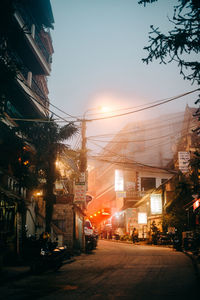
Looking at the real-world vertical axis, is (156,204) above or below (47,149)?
below

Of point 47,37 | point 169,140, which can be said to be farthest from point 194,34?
point 169,140

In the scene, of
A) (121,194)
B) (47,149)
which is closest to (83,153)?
(47,149)

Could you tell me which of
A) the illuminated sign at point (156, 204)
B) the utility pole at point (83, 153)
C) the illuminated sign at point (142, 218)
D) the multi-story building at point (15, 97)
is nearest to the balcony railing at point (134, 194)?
the illuminated sign at point (142, 218)

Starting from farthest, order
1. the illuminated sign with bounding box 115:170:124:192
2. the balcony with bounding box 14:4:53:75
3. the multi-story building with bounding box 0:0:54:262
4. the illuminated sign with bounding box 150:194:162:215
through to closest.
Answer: the illuminated sign with bounding box 115:170:124:192
the illuminated sign with bounding box 150:194:162:215
the balcony with bounding box 14:4:53:75
the multi-story building with bounding box 0:0:54:262

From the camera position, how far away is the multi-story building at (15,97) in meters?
10.1

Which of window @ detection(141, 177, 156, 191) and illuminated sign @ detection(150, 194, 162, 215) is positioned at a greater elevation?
window @ detection(141, 177, 156, 191)

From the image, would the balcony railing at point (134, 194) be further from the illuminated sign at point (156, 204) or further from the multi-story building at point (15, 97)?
the multi-story building at point (15, 97)

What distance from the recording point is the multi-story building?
1014 cm

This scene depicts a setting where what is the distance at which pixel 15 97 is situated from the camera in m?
20.4

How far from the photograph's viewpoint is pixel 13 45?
10.5 metres

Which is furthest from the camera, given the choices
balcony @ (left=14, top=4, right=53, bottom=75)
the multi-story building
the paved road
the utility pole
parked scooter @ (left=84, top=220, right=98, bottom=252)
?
parked scooter @ (left=84, top=220, right=98, bottom=252)

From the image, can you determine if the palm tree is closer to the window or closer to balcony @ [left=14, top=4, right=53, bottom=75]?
balcony @ [left=14, top=4, right=53, bottom=75]

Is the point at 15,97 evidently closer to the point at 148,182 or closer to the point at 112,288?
the point at 112,288

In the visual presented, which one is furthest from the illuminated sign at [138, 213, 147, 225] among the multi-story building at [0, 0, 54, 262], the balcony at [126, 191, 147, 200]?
the multi-story building at [0, 0, 54, 262]
